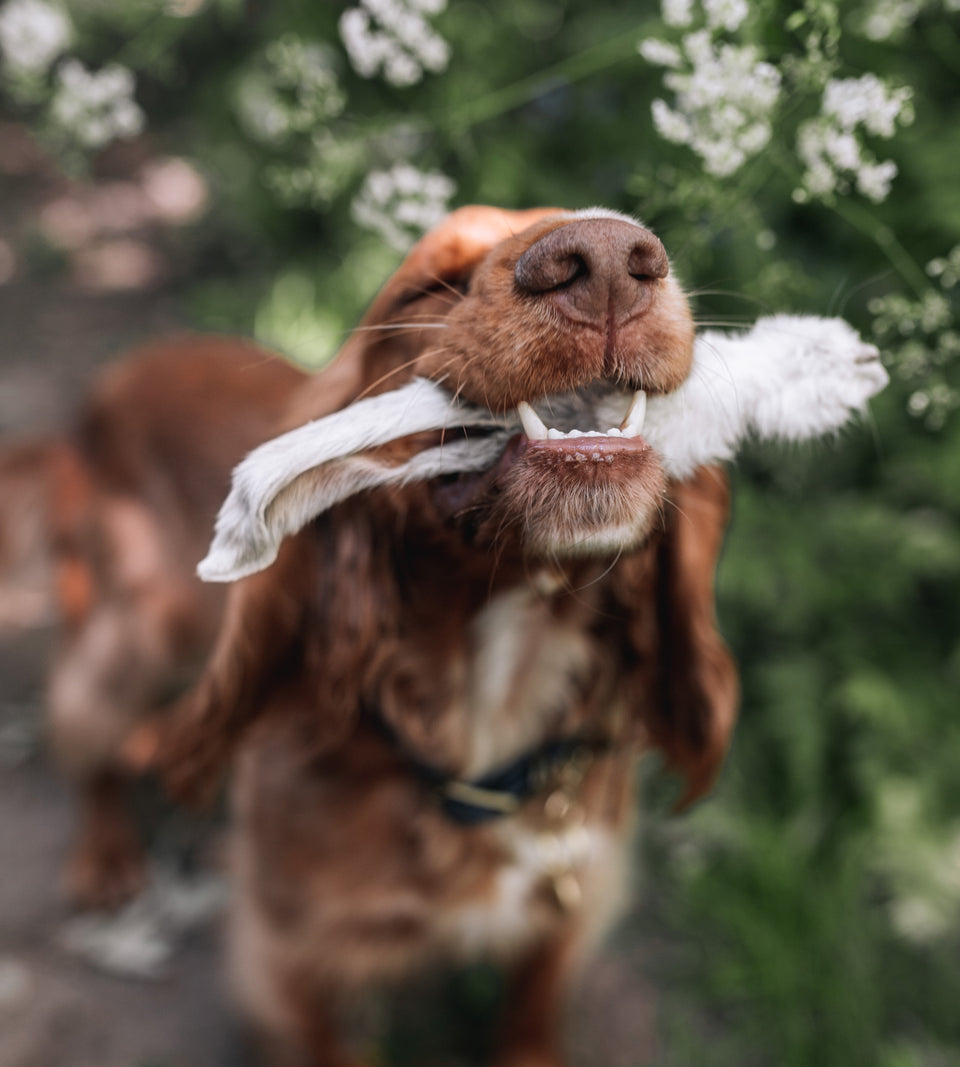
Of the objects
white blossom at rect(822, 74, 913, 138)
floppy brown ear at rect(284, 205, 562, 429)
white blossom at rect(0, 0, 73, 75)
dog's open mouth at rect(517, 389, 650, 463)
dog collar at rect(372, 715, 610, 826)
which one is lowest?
dog collar at rect(372, 715, 610, 826)

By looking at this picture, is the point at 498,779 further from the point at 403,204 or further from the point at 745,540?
the point at 745,540

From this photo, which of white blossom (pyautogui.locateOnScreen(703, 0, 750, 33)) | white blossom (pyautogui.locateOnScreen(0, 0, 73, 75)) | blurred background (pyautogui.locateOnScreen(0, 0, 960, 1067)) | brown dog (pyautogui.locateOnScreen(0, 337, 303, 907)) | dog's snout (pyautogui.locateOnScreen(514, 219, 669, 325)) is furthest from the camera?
brown dog (pyautogui.locateOnScreen(0, 337, 303, 907))

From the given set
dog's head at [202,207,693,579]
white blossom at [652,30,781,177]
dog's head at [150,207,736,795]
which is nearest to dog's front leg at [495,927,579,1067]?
dog's head at [150,207,736,795]

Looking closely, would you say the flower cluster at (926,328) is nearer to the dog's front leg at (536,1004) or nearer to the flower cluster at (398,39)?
the flower cluster at (398,39)

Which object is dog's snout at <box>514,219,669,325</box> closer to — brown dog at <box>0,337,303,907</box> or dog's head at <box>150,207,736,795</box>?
dog's head at <box>150,207,736,795</box>

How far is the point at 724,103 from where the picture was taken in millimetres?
1213

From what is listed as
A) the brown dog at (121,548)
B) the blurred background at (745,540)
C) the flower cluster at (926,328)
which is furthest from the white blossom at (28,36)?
the flower cluster at (926,328)

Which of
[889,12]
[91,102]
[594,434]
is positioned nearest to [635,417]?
[594,434]

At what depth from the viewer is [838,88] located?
1.18 meters

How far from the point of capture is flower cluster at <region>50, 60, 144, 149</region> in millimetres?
1807

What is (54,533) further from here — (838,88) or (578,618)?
(838,88)

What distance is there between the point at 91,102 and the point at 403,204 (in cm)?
72

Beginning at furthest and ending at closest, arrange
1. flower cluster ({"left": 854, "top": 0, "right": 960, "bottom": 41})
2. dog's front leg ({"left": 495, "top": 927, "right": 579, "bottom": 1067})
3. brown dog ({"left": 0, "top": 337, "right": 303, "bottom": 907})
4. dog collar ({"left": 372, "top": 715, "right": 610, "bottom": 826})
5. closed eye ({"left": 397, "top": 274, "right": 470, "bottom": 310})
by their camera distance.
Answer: brown dog ({"left": 0, "top": 337, "right": 303, "bottom": 907}) < dog's front leg ({"left": 495, "top": 927, "right": 579, "bottom": 1067}) < dog collar ({"left": 372, "top": 715, "right": 610, "bottom": 826}) < flower cluster ({"left": 854, "top": 0, "right": 960, "bottom": 41}) < closed eye ({"left": 397, "top": 274, "right": 470, "bottom": 310})

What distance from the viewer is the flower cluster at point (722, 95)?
1174mm
